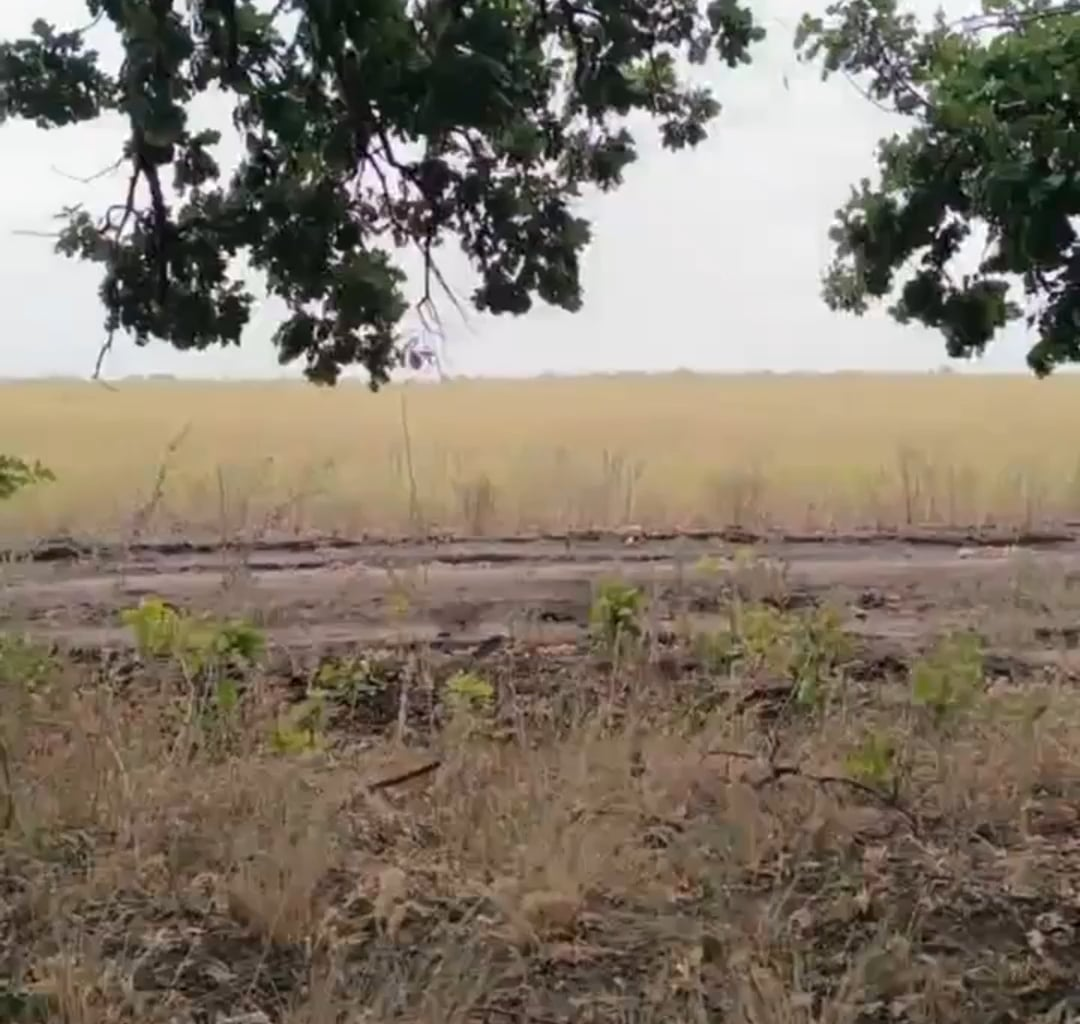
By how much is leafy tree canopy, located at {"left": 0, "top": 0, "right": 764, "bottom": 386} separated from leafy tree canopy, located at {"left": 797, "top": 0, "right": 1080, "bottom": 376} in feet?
3.23

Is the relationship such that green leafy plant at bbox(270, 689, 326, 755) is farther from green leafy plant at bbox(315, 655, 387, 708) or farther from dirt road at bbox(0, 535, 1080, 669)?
dirt road at bbox(0, 535, 1080, 669)

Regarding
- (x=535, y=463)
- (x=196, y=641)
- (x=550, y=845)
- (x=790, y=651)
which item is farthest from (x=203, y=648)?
(x=535, y=463)

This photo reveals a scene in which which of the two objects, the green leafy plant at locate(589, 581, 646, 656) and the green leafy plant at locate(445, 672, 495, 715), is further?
the green leafy plant at locate(589, 581, 646, 656)

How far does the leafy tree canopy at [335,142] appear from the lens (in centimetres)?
454

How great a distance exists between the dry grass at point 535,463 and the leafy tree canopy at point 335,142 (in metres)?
1.45

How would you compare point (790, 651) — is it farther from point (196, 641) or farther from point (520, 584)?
point (520, 584)

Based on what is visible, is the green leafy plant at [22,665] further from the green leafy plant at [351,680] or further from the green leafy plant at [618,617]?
the green leafy plant at [618,617]

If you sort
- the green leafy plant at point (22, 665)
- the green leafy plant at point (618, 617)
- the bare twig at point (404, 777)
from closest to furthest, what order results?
1. the bare twig at point (404, 777)
2. the green leafy plant at point (22, 665)
3. the green leafy plant at point (618, 617)

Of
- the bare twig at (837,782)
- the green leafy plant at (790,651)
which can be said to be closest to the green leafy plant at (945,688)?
the green leafy plant at (790,651)

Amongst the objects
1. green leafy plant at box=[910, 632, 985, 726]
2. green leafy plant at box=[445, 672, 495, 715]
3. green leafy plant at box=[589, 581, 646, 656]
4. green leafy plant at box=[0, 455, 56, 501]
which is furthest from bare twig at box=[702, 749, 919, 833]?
Result: green leafy plant at box=[0, 455, 56, 501]

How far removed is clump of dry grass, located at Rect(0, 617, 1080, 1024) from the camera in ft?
11.2

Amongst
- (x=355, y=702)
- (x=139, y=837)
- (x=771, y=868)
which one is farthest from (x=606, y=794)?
(x=355, y=702)

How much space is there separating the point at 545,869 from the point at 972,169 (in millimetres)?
2787

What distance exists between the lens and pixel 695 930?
12.1 feet
